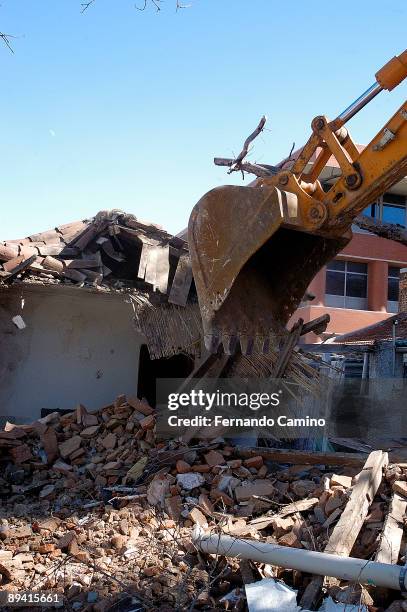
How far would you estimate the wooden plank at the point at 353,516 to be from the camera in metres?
4.26

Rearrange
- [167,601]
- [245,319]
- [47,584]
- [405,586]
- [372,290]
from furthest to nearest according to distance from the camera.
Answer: [372,290]
[245,319]
[47,584]
[167,601]
[405,586]

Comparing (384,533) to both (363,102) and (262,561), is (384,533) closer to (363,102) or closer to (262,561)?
(262,561)

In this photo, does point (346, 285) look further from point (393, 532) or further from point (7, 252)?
point (393, 532)

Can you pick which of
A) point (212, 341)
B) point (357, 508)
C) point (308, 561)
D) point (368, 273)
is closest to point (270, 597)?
point (308, 561)

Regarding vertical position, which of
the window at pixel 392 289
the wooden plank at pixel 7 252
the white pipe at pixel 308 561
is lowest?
the white pipe at pixel 308 561

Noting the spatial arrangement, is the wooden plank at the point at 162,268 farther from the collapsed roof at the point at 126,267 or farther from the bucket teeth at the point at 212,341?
the bucket teeth at the point at 212,341

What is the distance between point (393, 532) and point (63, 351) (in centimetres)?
725

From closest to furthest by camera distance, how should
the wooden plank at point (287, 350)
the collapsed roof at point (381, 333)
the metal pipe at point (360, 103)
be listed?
the metal pipe at point (360, 103) < the wooden plank at point (287, 350) < the collapsed roof at point (381, 333)

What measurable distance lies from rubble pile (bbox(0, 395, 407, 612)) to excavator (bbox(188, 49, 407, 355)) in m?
1.48

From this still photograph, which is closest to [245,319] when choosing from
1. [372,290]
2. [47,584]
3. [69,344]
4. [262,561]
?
[262,561]

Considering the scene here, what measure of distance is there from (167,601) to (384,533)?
1.67 m

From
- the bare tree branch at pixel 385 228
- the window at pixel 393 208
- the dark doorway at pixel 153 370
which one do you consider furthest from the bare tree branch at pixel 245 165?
the window at pixel 393 208

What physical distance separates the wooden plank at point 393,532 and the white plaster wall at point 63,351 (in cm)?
615

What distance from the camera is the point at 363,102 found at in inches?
202
